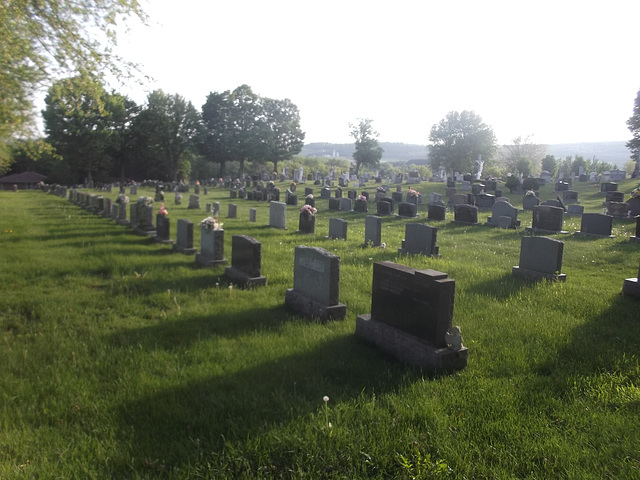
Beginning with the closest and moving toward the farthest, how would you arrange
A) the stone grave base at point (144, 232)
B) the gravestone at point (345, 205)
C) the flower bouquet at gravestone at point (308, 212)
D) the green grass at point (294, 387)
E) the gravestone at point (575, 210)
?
1. the green grass at point (294, 387)
2. the stone grave base at point (144, 232)
3. the flower bouquet at gravestone at point (308, 212)
4. the gravestone at point (575, 210)
5. the gravestone at point (345, 205)

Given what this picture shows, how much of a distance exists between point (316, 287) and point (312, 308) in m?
0.31

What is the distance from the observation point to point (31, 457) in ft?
11.2

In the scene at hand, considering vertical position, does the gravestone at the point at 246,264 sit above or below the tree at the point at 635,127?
below

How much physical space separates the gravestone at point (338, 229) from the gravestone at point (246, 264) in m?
5.15

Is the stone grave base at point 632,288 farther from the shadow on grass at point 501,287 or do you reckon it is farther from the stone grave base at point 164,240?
the stone grave base at point 164,240

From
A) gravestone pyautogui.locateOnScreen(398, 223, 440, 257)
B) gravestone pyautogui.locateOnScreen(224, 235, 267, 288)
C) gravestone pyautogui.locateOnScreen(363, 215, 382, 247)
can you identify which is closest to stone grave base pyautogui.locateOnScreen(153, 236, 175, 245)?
gravestone pyautogui.locateOnScreen(224, 235, 267, 288)

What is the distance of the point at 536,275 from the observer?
8766mm

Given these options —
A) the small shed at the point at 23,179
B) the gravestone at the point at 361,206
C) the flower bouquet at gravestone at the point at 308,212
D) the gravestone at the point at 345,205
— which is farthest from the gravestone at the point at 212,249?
the small shed at the point at 23,179

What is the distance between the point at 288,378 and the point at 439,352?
5.17ft

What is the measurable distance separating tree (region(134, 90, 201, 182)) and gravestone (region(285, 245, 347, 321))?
6090 cm

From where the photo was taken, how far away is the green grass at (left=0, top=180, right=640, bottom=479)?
3301 millimetres

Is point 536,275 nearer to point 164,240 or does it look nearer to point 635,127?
point 164,240

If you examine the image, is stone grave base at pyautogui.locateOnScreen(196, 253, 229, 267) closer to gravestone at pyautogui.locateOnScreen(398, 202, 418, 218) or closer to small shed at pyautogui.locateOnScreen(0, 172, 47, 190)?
gravestone at pyautogui.locateOnScreen(398, 202, 418, 218)

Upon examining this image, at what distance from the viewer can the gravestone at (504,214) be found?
16.8 meters
